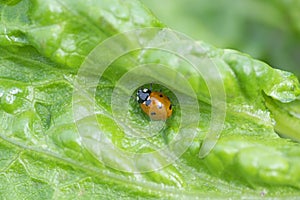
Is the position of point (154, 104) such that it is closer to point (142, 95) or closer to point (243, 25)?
point (142, 95)

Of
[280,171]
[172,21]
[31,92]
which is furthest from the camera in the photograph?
[172,21]

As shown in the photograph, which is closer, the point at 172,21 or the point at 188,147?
the point at 188,147

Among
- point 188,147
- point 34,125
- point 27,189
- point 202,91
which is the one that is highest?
point 202,91

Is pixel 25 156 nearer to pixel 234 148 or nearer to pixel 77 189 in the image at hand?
pixel 77 189

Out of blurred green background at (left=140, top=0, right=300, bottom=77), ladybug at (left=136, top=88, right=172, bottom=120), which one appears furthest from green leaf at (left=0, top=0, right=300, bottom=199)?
blurred green background at (left=140, top=0, right=300, bottom=77)

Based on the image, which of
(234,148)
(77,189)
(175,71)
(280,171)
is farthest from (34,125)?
(280,171)

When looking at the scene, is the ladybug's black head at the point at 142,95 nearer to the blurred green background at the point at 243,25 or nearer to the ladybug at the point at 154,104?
the ladybug at the point at 154,104

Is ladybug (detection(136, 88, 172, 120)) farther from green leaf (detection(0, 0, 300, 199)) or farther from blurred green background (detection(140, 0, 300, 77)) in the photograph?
blurred green background (detection(140, 0, 300, 77))

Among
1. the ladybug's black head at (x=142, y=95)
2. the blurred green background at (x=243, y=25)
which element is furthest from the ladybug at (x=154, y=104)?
the blurred green background at (x=243, y=25)

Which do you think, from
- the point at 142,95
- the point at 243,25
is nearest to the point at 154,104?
the point at 142,95
